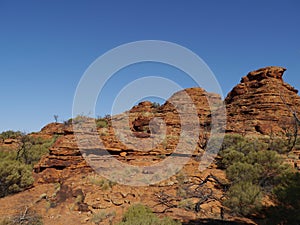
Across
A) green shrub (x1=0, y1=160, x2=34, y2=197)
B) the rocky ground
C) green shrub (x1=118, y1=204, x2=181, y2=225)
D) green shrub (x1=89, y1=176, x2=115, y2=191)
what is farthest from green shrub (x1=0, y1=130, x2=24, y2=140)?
green shrub (x1=118, y1=204, x2=181, y2=225)

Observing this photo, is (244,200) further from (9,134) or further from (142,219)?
(9,134)

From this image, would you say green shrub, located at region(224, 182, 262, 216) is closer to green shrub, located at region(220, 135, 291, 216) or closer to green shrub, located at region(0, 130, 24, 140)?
green shrub, located at region(220, 135, 291, 216)

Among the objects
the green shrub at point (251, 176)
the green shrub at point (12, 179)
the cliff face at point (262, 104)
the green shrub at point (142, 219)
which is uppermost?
the cliff face at point (262, 104)

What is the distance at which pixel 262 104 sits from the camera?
105ft

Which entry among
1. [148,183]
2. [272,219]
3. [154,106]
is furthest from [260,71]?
[272,219]

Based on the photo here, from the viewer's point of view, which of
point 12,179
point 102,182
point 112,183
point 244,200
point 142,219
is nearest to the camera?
point 142,219

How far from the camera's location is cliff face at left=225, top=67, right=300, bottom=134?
95.2ft

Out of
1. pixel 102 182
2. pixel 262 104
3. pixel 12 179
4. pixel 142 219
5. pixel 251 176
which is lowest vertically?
pixel 142 219

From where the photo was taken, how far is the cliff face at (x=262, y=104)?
29.0 meters

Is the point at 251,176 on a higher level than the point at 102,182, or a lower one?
lower

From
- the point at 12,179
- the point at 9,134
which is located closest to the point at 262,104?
the point at 12,179

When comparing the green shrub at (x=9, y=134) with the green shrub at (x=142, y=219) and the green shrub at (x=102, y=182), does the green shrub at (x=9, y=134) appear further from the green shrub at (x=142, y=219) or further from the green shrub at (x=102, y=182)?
the green shrub at (x=142, y=219)

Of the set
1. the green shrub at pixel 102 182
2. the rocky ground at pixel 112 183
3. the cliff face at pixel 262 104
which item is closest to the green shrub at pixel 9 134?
the rocky ground at pixel 112 183

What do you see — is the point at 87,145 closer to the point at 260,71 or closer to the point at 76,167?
the point at 76,167
